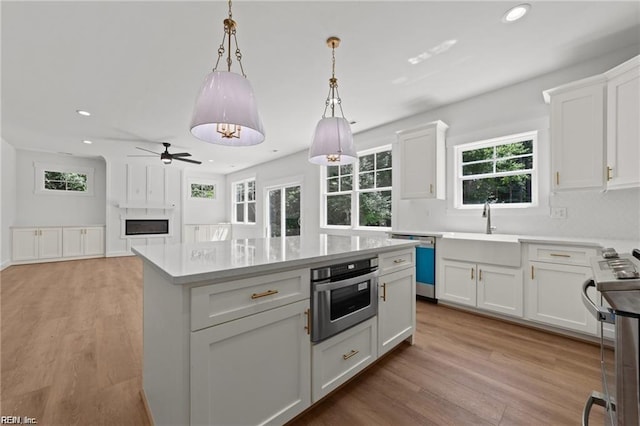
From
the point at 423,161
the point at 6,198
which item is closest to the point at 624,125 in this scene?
the point at 423,161

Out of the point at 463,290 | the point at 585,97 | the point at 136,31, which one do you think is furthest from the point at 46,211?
the point at 585,97

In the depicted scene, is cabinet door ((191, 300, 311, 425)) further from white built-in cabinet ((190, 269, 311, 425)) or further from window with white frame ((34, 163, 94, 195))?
window with white frame ((34, 163, 94, 195))

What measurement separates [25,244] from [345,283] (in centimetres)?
790

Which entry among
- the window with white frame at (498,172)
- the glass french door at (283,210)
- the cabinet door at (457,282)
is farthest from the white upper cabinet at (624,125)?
the glass french door at (283,210)

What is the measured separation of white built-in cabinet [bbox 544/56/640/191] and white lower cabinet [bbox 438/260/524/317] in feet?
3.30

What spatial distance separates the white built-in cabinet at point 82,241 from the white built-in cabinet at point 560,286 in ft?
28.9

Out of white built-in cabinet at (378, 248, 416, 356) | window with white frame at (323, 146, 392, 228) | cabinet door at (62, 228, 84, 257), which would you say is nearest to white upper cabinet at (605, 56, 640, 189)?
white built-in cabinet at (378, 248, 416, 356)

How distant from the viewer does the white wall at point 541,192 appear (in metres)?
2.57

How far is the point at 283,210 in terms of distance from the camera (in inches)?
278

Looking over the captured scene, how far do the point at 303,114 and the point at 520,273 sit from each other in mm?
3385

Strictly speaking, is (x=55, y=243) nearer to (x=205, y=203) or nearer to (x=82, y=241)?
(x=82, y=241)

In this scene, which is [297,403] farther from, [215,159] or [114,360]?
[215,159]

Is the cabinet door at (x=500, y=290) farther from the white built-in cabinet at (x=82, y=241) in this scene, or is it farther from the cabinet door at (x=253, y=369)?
the white built-in cabinet at (x=82, y=241)

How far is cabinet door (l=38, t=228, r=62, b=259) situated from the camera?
20.0ft
